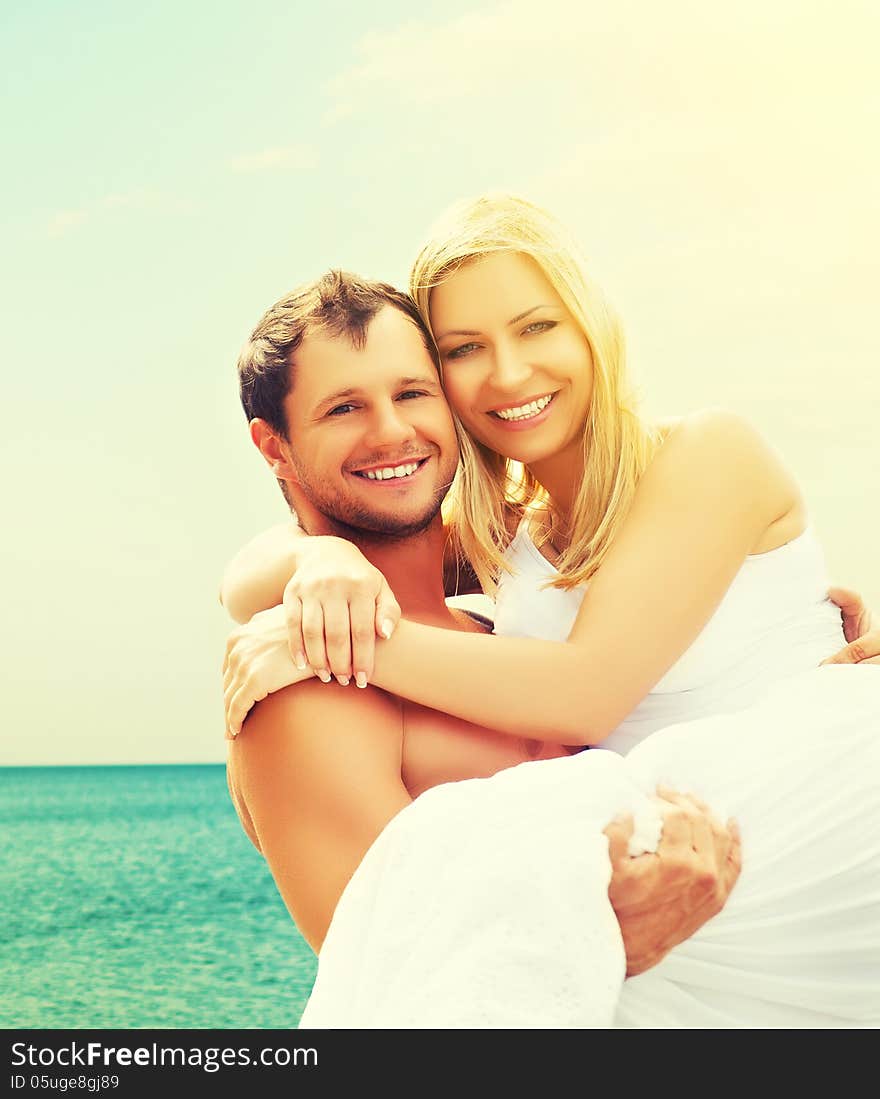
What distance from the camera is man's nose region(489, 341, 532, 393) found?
255 cm

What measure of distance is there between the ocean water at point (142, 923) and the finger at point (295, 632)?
15.3 m

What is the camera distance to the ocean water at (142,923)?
19469 millimetres

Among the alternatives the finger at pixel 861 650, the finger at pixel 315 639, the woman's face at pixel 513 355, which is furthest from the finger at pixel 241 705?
the finger at pixel 861 650

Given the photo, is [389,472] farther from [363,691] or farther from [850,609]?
[850,609]

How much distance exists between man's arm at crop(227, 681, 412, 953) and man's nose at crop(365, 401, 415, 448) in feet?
1.73

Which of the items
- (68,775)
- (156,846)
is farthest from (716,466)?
(68,775)

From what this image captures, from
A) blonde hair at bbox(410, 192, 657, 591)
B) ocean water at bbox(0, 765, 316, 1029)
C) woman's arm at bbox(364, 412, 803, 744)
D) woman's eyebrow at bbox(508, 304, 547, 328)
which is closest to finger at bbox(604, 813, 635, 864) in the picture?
woman's arm at bbox(364, 412, 803, 744)

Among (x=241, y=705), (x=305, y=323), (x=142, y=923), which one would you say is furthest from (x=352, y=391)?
(x=142, y=923)

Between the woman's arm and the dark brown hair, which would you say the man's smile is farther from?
the woman's arm

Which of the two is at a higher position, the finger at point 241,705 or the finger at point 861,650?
the finger at point 241,705

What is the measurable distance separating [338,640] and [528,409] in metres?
0.70

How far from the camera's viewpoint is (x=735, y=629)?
8.42 ft

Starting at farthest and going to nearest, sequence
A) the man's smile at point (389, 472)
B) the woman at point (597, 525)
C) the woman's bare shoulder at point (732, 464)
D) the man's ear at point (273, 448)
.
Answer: the man's ear at point (273, 448), the man's smile at point (389, 472), the woman's bare shoulder at point (732, 464), the woman at point (597, 525)

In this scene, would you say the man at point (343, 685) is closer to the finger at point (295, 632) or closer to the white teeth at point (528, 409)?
the finger at point (295, 632)
